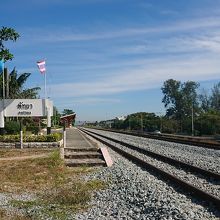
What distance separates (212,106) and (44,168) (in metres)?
147

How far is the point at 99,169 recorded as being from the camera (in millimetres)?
19891

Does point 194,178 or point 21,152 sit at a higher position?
point 21,152

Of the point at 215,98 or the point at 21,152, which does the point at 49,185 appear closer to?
the point at 21,152

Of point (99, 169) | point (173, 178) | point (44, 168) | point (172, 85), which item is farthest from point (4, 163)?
point (172, 85)

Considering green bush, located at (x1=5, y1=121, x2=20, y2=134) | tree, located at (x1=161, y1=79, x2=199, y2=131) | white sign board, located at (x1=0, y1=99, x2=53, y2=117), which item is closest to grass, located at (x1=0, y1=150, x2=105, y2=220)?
white sign board, located at (x1=0, y1=99, x2=53, y2=117)

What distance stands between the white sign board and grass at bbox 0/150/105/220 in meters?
12.3

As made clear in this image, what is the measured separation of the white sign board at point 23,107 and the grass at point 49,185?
12.3 m

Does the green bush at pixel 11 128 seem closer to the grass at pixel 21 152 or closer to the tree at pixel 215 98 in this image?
the grass at pixel 21 152

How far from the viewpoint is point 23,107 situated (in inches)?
1368

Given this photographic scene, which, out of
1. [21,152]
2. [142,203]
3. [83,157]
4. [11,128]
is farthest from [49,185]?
[11,128]

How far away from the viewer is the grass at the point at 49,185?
11.7 m

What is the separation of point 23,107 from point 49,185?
1941 centimetres

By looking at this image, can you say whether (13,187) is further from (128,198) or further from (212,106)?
(212,106)

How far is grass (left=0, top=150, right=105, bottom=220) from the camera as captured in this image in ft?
38.2
